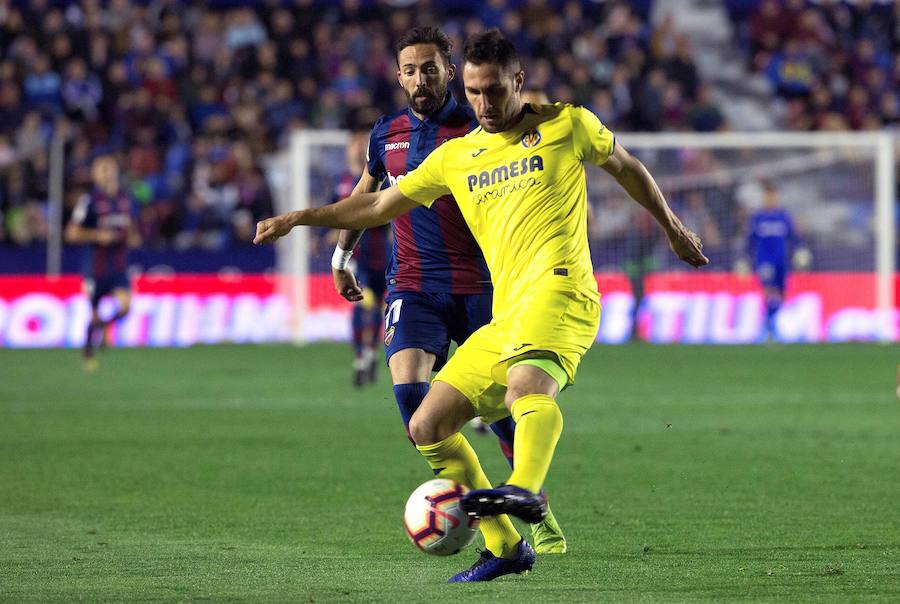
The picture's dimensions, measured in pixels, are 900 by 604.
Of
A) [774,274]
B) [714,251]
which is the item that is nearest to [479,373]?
[774,274]

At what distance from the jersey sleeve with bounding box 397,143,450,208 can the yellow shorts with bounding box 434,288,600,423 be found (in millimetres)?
530

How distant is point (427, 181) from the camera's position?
19.2 feet

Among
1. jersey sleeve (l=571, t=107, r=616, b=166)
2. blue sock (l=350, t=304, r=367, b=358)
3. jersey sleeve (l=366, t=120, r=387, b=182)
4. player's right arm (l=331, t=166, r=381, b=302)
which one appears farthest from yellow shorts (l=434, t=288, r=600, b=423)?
blue sock (l=350, t=304, r=367, b=358)

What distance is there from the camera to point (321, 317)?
2175cm

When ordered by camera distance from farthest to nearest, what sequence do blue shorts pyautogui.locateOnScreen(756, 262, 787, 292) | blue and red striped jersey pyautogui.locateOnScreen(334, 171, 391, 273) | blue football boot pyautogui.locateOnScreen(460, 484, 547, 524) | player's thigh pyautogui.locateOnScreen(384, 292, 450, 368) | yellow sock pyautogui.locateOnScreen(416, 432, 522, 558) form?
1. blue shorts pyautogui.locateOnScreen(756, 262, 787, 292)
2. blue and red striped jersey pyautogui.locateOnScreen(334, 171, 391, 273)
3. player's thigh pyautogui.locateOnScreen(384, 292, 450, 368)
4. yellow sock pyautogui.locateOnScreen(416, 432, 522, 558)
5. blue football boot pyautogui.locateOnScreen(460, 484, 547, 524)

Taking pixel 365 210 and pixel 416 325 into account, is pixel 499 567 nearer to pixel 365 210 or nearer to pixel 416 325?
pixel 416 325

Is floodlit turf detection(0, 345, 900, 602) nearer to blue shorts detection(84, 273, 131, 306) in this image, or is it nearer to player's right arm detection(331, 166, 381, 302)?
player's right arm detection(331, 166, 381, 302)

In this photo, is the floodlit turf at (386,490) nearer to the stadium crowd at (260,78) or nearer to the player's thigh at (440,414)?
the player's thigh at (440,414)

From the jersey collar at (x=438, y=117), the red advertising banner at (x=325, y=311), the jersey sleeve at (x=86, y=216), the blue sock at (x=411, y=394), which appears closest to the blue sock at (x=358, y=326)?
the jersey sleeve at (x=86, y=216)

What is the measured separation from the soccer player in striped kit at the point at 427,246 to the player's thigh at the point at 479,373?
781 mm

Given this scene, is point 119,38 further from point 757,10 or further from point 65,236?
point 757,10

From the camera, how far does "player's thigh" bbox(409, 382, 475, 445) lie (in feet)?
18.5

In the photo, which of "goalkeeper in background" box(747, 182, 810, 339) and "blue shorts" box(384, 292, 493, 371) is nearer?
"blue shorts" box(384, 292, 493, 371)

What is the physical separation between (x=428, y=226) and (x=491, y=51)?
1437 mm
